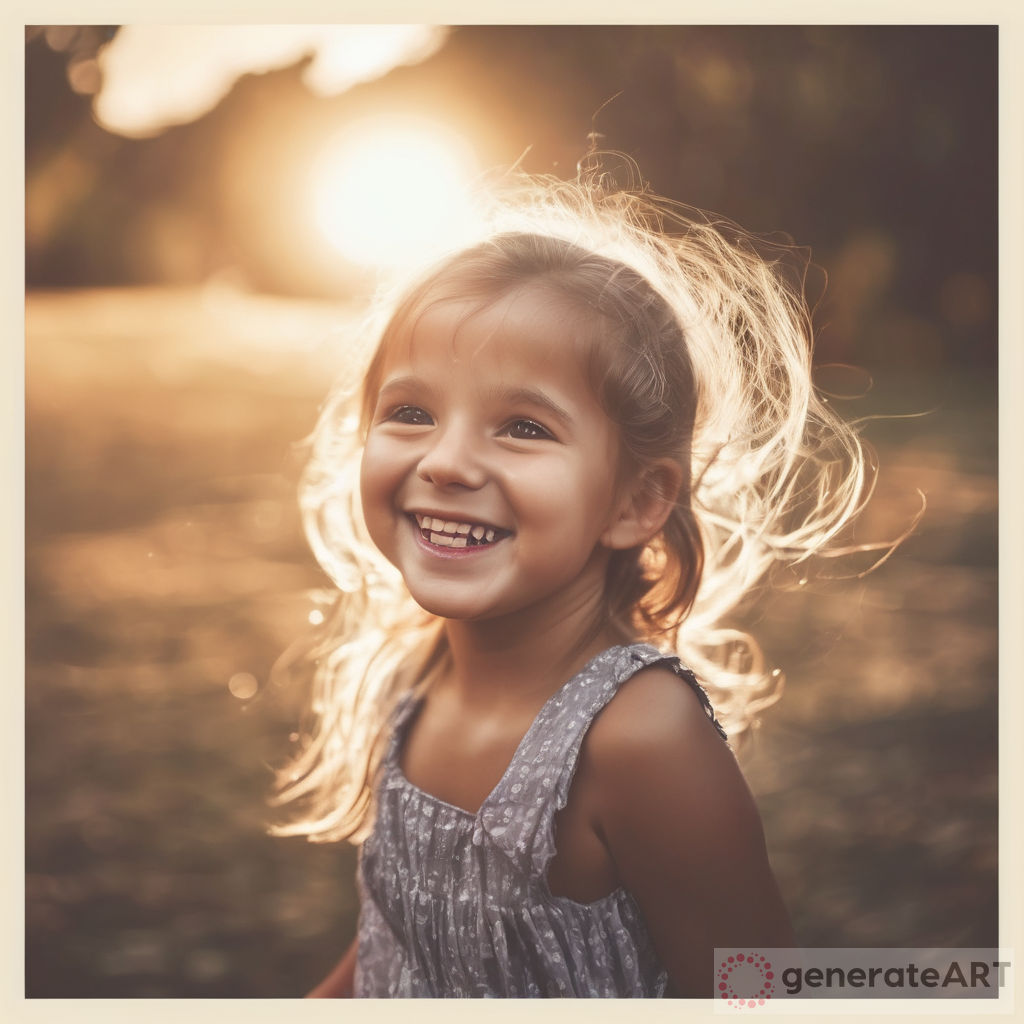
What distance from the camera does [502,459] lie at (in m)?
0.90

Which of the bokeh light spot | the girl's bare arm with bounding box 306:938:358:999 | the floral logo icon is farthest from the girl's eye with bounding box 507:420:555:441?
the bokeh light spot

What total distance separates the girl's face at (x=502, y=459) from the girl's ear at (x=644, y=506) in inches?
1.3

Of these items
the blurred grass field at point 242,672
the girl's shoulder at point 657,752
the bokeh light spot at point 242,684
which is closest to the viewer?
the girl's shoulder at point 657,752

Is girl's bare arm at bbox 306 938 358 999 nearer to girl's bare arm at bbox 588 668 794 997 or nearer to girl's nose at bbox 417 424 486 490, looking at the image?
girl's bare arm at bbox 588 668 794 997

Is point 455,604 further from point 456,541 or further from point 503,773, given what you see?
point 503,773

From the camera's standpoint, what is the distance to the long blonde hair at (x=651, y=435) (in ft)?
3.17

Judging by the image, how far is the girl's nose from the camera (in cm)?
89

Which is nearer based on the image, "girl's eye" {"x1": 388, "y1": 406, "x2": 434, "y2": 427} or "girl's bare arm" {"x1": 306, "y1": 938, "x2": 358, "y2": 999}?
"girl's eye" {"x1": 388, "y1": 406, "x2": 434, "y2": 427}

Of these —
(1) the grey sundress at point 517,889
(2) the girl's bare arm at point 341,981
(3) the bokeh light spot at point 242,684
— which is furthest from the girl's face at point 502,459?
(3) the bokeh light spot at point 242,684

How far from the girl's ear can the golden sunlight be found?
49cm

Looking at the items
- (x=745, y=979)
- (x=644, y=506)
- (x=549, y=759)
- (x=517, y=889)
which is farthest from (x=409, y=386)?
(x=745, y=979)

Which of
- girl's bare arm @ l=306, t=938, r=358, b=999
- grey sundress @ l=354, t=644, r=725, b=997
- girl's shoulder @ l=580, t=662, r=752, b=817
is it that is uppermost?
girl's shoulder @ l=580, t=662, r=752, b=817

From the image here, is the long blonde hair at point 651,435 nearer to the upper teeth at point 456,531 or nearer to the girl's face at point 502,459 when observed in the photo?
the girl's face at point 502,459

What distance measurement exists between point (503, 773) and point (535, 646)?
122 mm
